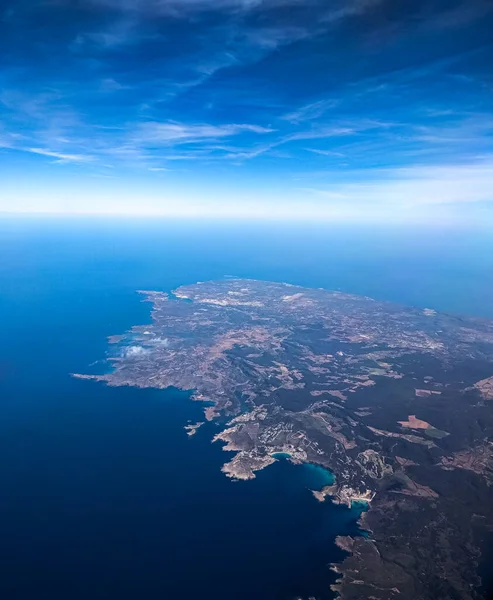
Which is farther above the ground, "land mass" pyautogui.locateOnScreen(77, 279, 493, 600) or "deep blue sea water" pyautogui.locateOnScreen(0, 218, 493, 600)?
"land mass" pyautogui.locateOnScreen(77, 279, 493, 600)

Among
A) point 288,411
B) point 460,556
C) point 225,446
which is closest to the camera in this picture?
point 460,556

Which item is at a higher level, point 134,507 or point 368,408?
point 368,408

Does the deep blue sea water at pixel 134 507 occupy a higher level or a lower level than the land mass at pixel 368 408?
lower

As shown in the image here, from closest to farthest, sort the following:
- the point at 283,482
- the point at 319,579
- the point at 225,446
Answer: the point at 319,579 < the point at 283,482 < the point at 225,446

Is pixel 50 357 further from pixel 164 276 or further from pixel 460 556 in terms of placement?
pixel 164 276

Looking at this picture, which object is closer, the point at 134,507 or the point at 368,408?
the point at 134,507

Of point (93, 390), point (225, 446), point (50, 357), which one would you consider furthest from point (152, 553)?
point (50, 357)

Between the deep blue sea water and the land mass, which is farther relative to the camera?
the land mass

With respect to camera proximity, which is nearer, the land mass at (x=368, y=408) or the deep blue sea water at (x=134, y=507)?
the deep blue sea water at (x=134, y=507)
